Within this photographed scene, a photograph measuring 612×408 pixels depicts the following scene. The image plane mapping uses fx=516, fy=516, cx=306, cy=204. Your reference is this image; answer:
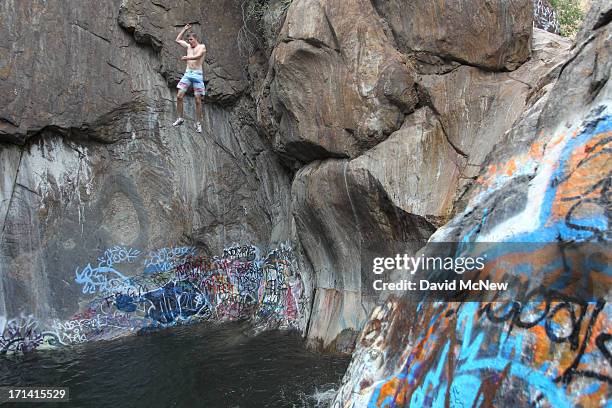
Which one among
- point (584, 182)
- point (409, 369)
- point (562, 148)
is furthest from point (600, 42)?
point (409, 369)

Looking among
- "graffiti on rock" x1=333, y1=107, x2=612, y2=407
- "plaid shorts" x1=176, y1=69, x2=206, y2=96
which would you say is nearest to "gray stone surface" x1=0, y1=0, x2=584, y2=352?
"plaid shorts" x1=176, y1=69, x2=206, y2=96

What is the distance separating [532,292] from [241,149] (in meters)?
11.6

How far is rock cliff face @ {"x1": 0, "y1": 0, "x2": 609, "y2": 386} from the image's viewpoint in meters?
8.74

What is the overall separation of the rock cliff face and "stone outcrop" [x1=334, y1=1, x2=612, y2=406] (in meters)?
3.97

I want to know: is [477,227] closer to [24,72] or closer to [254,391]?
[254,391]

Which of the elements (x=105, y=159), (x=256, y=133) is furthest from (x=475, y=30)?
(x=105, y=159)

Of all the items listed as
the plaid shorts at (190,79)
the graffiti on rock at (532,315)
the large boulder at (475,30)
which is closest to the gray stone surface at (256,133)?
the large boulder at (475,30)

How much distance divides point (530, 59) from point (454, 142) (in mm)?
1974

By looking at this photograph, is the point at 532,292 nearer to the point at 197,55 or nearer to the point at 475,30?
the point at 475,30

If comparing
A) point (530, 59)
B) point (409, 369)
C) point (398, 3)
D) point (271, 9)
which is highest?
point (271, 9)

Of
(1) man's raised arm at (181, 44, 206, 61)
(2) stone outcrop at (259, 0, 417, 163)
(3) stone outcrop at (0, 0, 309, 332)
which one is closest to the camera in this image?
(2) stone outcrop at (259, 0, 417, 163)

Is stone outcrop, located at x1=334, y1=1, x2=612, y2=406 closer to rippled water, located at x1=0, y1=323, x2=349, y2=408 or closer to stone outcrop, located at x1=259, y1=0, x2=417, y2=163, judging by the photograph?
rippled water, located at x1=0, y1=323, x2=349, y2=408

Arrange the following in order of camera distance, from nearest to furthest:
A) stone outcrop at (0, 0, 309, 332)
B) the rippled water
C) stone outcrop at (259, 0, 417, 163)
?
the rippled water
stone outcrop at (259, 0, 417, 163)
stone outcrop at (0, 0, 309, 332)

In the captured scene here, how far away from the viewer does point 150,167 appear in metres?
13.5
